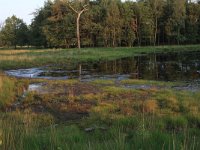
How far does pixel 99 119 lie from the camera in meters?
11.8

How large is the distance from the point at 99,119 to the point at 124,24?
8154 centimetres

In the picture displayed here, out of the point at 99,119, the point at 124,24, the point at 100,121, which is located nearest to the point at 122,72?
the point at 99,119

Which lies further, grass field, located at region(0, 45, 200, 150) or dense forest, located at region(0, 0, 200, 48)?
dense forest, located at region(0, 0, 200, 48)

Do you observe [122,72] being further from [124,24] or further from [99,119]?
[124,24]

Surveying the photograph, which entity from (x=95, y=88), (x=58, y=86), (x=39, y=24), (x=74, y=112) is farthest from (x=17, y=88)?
(x=39, y=24)

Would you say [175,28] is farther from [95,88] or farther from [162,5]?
[95,88]

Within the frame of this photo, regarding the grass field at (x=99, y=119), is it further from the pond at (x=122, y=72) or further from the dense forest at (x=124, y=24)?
the dense forest at (x=124, y=24)

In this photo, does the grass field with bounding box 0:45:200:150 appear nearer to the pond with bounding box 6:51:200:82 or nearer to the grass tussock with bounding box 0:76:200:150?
the grass tussock with bounding box 0:76:200:150

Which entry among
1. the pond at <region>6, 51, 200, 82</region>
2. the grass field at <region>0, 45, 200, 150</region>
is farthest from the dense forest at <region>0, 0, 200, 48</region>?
the grass field at <region>0, 45, 200, 150</region>

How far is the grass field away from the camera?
7133 millimetres

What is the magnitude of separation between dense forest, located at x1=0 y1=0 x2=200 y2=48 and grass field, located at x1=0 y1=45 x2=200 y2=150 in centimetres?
6622

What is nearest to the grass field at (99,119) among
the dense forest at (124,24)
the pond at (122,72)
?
the pond at (122,72)

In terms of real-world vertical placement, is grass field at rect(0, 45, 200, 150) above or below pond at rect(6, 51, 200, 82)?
above

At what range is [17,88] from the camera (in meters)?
20.9
